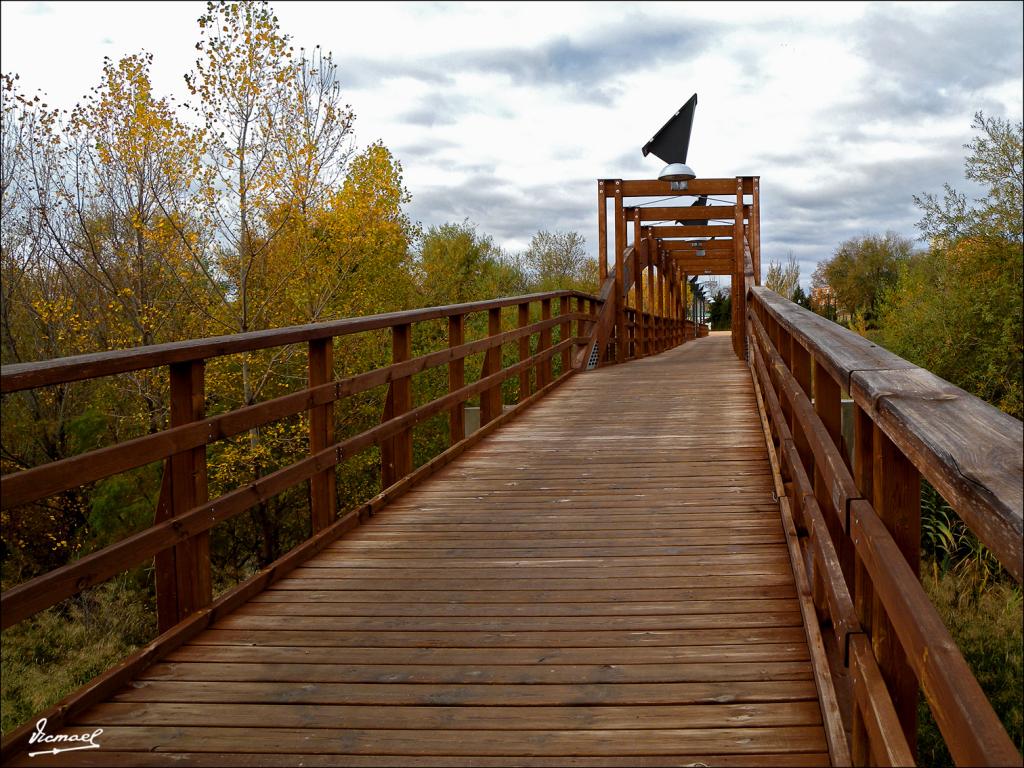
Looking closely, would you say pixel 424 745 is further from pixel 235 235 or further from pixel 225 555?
pixel 225 555

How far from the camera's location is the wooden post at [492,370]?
7164 mm

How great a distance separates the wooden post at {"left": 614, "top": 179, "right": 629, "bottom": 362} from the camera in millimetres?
14945

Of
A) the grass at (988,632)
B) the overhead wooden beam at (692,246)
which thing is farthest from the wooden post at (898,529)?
the overhead wooden beam at (692,246)

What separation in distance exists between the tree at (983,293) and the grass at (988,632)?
6.76 meters

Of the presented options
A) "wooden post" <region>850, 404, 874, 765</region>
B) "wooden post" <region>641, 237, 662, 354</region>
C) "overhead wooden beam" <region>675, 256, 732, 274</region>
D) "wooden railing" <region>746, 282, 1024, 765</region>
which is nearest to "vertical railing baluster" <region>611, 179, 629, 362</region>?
"wooden post" <region>641, 237, 662, 354</region>

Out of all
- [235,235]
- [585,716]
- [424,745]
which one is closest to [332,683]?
[424,745]

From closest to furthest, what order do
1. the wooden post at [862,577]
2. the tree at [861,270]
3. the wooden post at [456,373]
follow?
the wooden post at [862,577] → the wooden post at [456,373] → the tree at [861,270]

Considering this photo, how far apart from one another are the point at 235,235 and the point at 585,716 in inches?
671

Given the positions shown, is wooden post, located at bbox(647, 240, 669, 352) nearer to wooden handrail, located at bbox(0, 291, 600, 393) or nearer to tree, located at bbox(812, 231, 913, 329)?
wooden handrail, located at bbox(0, 291, 600, 393)

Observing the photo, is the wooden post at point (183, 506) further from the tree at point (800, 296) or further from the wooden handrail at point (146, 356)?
the tree at point (800, 296)

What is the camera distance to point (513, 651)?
2.88 meters

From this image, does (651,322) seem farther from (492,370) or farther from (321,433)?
(321,433)

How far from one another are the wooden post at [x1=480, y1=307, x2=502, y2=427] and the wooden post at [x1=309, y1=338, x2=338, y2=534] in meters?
2.79

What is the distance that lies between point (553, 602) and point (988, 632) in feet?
34.7
